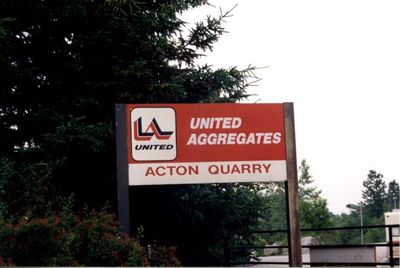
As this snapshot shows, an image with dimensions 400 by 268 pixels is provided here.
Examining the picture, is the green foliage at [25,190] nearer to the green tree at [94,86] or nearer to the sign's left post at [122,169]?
the green tree at [94,86]

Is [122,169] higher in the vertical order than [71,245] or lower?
higher

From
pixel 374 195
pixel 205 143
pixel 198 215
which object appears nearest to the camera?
pixel 205 143

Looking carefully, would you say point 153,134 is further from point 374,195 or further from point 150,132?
point 374,195

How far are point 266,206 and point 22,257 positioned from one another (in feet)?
32.0

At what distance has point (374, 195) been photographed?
417 ft

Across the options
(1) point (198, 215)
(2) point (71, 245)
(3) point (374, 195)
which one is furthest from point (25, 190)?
(3) point (374, 195)

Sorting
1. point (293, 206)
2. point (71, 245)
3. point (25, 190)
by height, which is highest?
point (25, 190)

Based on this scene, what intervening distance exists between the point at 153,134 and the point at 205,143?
1.00m

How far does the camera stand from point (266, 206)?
18875mm

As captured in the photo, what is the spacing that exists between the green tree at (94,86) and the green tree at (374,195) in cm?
11187

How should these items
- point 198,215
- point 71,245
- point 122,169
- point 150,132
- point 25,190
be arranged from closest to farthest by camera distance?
point 71,245
point 122,169
point 150,132
point 25,190
point 198,215

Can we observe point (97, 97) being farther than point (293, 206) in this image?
Yes

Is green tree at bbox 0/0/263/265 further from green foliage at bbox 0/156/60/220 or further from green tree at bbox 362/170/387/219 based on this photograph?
green tree at bbox 362/170/387/219

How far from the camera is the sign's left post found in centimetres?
1186
